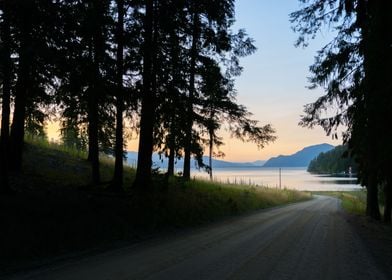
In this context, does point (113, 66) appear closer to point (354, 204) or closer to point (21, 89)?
point (21, 89)

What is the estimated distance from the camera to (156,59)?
15.5 metres

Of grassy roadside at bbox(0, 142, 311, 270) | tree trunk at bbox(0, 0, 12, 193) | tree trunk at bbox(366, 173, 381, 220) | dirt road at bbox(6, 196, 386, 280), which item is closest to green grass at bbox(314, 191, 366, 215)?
tree trunk at bbox(366, 173, 381, 220)

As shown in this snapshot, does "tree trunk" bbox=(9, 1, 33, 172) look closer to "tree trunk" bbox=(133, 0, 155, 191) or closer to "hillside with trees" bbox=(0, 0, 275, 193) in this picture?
"hillside with trees" bbox=(0, 0, 275, 193)

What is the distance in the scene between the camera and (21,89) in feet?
49.0

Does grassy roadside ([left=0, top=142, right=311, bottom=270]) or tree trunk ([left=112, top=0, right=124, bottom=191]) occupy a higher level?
tree trunk ([left=112, top=0, right=124, bottom=191])

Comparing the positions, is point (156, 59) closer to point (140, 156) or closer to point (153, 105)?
point (153, 105)

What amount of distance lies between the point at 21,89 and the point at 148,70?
14.4 feet

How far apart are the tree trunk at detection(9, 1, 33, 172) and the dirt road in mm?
4819

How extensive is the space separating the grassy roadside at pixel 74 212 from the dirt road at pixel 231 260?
1175 millimetres

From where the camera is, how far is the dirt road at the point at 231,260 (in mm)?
7531

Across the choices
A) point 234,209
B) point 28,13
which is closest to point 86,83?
point 28,13

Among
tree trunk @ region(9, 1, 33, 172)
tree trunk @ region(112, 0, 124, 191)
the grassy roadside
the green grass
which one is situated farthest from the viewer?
the green grass

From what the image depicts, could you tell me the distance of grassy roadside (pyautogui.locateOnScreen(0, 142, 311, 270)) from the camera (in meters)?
9.55

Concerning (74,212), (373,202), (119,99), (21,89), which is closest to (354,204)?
(373,202)
